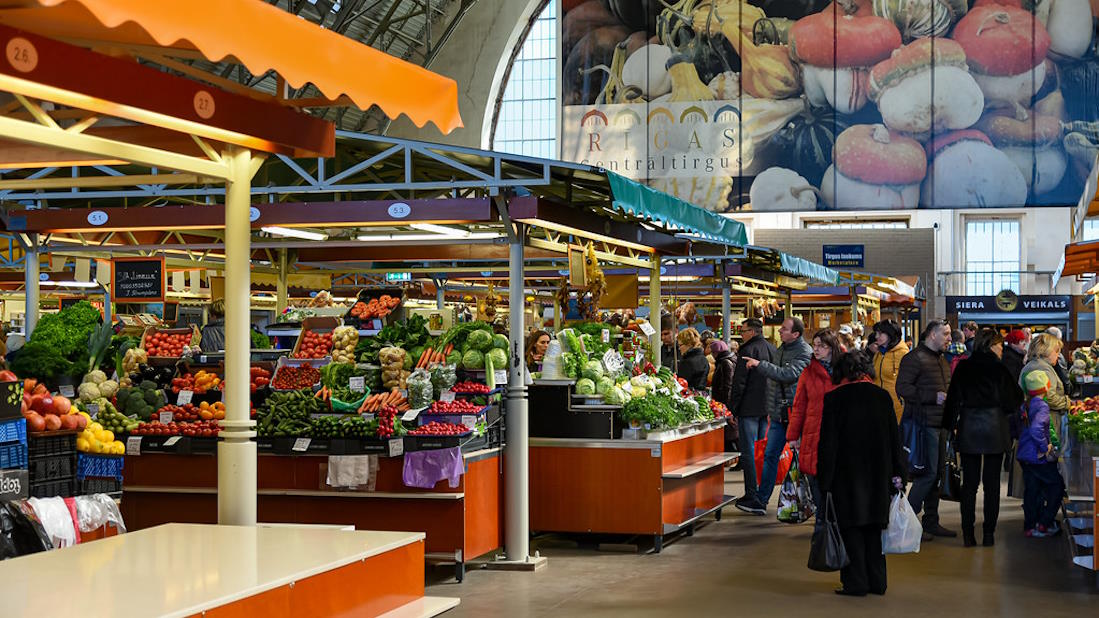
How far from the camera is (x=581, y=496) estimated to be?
901 cm

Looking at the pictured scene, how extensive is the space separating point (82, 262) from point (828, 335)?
6.13m

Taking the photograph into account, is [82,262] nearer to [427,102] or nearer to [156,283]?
[156,283]

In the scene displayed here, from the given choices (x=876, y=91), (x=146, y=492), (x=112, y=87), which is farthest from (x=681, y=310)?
(x=876, y=91)

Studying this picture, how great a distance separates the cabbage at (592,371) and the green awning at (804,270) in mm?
5696

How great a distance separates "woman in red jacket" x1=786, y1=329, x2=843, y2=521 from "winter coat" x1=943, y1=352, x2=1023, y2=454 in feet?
3.90

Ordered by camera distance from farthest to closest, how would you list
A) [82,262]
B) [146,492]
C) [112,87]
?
[82,262], [146,492], [112,87]

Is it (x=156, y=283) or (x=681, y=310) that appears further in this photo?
(x=681, y=310)

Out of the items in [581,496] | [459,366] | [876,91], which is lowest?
[581,496]

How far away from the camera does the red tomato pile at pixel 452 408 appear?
7961mm

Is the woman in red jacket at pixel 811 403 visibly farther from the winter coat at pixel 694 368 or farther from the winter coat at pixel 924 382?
the winter coat at pixel 694 368

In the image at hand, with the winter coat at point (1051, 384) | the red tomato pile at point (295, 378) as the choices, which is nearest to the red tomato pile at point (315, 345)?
the red tomato pile at point (295, 378)

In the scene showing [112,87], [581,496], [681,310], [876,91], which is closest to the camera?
[112,87]

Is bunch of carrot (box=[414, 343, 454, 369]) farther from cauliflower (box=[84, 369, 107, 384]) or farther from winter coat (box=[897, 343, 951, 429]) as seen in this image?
winter coat (box=[897, 343, 951, 429])

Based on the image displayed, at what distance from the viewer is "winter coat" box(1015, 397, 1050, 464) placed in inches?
351
